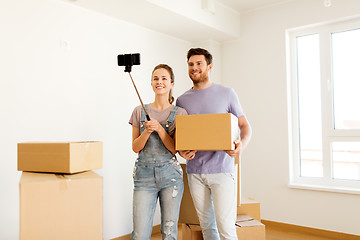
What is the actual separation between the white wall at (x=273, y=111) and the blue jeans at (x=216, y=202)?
1.76 metres

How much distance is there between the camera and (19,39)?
7.72 feet

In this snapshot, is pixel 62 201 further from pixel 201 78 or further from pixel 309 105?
pixel 309 105

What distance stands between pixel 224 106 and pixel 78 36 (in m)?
1.52

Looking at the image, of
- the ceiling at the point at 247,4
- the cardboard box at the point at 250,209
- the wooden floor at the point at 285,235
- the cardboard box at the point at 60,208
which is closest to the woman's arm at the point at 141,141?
the cardboard box at the point at 60,208

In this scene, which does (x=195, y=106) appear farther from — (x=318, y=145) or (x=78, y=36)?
(x=318, y=145)

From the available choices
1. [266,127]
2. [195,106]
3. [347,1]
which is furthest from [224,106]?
[347,1]

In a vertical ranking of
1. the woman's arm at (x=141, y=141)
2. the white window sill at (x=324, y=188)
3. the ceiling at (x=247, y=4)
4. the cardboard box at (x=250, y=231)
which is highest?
the ceiling at (x=247, y=4)

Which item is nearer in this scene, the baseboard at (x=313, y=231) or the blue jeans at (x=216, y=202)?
the blue jeans at (x=216, y=202)

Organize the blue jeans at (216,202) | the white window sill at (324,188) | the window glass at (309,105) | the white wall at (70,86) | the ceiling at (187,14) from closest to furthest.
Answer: the blue jeans at (216,202) < the white wall at (70,86) < the ceiling at (187,14) < the white window sill at (324,188) < the window glass at (309,105)

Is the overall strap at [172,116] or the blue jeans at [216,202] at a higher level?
the overall strap at [172,116]

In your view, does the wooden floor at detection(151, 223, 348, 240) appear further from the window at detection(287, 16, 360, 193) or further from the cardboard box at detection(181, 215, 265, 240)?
the cardboard box at detection(181, 215, 265, 240)

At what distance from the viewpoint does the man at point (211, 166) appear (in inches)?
69.7

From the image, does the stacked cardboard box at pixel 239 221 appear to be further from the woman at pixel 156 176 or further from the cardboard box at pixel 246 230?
the woman at pixel 156 176

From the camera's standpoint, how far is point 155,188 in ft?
5.68
